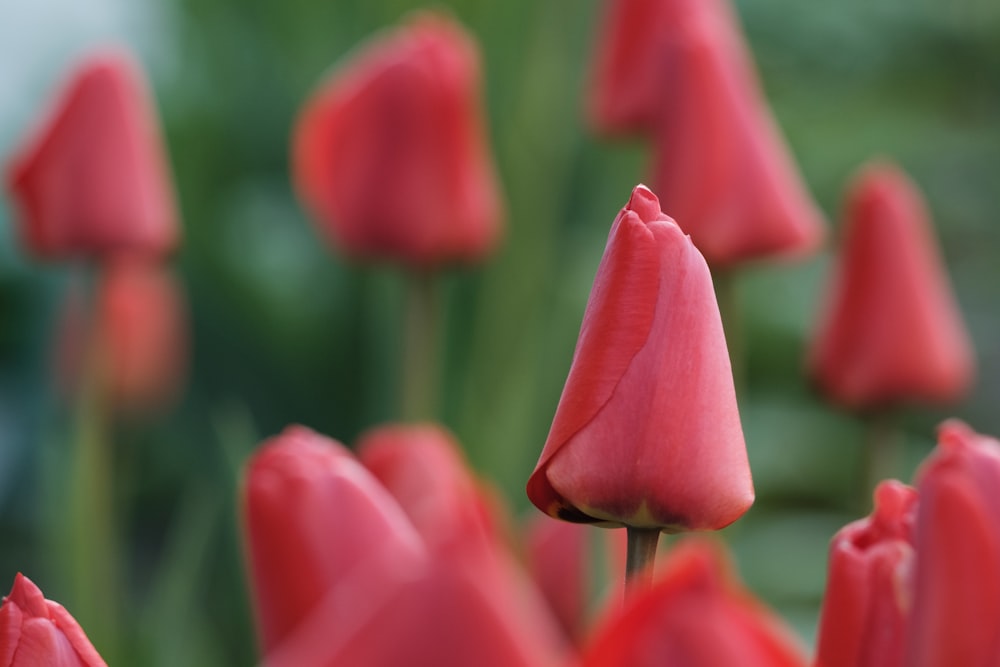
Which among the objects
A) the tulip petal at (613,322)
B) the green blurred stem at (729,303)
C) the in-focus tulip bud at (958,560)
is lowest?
the green blurred stem at (729,303)

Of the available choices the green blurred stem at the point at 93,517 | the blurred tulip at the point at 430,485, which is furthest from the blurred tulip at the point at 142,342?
the blurred tulip at the point at 430,485

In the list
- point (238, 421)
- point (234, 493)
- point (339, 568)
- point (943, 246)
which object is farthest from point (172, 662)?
point (943, 246)

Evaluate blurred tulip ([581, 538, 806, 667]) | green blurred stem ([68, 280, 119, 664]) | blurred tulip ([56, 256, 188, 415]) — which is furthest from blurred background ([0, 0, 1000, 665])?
blurred tulip ([581, 538, 806, 667])

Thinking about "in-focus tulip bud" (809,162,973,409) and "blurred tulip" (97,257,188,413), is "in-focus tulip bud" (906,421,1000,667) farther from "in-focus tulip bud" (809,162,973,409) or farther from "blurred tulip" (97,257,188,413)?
"blurred tulip" (97,257,188,413)

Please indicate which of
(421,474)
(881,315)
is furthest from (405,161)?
(421,474)

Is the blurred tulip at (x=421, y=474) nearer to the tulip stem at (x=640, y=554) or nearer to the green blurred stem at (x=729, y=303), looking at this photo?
the tulip stem at (x=640, y=554)
